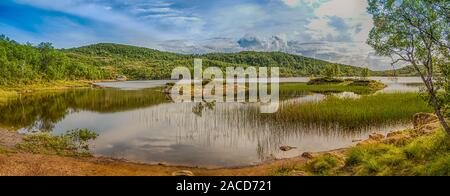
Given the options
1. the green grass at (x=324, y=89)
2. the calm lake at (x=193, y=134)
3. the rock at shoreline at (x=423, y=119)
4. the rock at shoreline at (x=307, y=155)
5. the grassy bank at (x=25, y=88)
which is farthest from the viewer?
the green grass at (x=324, y=89)

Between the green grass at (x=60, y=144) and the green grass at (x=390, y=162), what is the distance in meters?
14.2

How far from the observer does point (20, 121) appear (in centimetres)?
3747

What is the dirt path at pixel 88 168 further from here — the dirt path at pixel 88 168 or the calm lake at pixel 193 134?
the calm lake at pixel 193 134

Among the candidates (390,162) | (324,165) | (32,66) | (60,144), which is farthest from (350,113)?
(32,66)

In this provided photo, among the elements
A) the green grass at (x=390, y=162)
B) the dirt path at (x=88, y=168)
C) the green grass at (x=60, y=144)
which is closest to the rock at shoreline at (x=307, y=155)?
the dirt path at (x=88, y=168)

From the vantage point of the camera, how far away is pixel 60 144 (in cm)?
2480

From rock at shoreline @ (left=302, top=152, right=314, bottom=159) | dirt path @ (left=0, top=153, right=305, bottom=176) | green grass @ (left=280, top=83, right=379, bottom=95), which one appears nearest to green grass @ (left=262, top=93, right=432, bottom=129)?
rock at shoreline @ (left=302, top=152, right=314, bottom=159)

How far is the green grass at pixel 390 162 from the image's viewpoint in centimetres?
1332

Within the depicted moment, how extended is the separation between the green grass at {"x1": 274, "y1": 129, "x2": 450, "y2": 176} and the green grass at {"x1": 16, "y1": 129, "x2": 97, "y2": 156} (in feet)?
46.5

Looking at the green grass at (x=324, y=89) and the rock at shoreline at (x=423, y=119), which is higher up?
the green grass at (x=324, y=89)

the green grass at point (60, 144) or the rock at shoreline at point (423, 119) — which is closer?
the green grass at point (60, 144)
